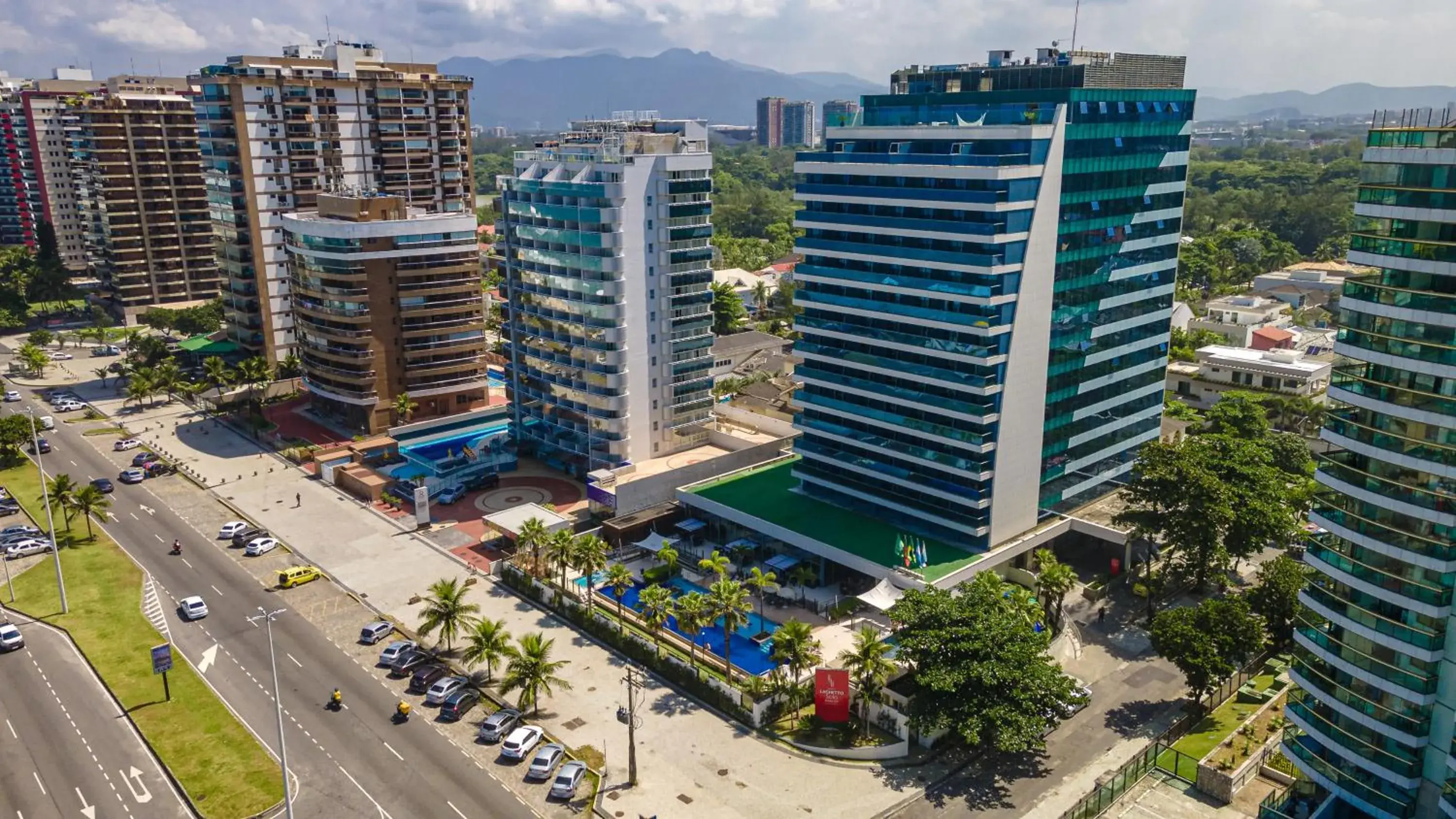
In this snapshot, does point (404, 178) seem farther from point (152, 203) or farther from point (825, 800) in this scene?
point (825, 800)

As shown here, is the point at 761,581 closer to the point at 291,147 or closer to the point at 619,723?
the point at 619,723

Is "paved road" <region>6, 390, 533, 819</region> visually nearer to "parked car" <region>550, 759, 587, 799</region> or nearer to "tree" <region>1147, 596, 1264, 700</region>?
"parked car" <region>550, 759, 587, 799</region>

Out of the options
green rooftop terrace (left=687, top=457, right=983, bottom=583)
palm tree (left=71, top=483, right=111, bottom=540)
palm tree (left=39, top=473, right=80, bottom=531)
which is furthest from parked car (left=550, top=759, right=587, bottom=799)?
palm tree (left=39, top=473, right=80, bottom=531)

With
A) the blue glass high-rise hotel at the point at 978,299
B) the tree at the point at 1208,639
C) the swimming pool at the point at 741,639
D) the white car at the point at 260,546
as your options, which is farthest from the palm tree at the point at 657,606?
the white car at the point at 260,546

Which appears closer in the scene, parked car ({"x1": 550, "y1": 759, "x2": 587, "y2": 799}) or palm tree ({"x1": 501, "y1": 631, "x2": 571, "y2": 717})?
parked car ({"x1": 550, "y1": 759, "x2": 587, "y2": 799})

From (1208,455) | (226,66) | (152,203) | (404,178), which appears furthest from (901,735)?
(152,203)

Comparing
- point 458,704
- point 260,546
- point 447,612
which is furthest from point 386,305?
point 458,704

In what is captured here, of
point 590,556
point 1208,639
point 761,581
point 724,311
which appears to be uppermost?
point 724,311
